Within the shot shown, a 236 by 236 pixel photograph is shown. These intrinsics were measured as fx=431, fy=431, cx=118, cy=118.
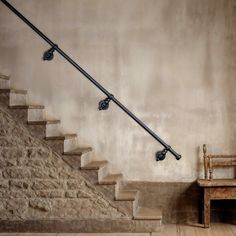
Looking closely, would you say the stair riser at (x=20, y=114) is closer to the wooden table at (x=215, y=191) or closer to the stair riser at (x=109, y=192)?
the stair riser at (x=109, y=192)

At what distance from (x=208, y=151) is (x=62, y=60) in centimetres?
220

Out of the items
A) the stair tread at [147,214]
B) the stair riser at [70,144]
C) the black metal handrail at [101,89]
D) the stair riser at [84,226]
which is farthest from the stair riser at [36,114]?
the stair tread at [147,214]

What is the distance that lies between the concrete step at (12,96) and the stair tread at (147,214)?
1970 mm

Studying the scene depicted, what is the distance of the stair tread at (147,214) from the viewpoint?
4914mm

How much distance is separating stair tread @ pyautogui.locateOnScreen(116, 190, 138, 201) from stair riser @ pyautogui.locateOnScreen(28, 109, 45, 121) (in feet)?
4.49

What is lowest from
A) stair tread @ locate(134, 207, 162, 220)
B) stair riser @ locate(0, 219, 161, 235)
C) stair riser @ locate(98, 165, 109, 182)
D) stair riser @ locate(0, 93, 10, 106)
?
stair riser @ locate(0, 219, 161, 235)

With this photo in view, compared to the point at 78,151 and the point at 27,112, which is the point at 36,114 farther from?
the point at 78,151

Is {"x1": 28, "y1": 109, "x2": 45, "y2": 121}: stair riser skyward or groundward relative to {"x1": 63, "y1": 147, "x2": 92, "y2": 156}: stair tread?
skyward

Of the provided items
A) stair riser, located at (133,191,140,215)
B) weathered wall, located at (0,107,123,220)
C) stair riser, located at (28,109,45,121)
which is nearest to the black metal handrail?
stair riser, located at (133,191,140,215)

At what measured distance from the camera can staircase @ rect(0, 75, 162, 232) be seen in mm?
4918

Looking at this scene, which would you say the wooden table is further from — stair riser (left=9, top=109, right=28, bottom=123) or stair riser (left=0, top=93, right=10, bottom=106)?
stair riser (left=0, top=93, right=10, bottom=106)

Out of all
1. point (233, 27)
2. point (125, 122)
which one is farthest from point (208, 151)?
point (233, 27)

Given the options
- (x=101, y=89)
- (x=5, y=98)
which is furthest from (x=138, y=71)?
(x=5, y=98)

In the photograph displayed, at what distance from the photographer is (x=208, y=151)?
533 cm
